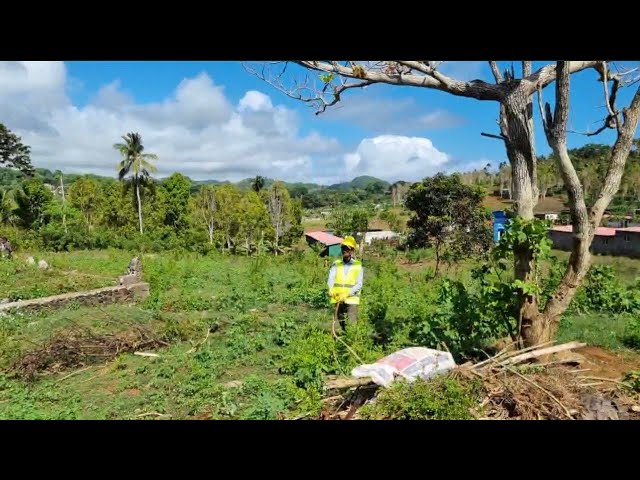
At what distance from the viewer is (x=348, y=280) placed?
18.9 ft

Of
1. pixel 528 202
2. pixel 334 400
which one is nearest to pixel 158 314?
pixel 334 400

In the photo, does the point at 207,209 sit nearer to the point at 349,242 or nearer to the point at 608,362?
the point at 349,242

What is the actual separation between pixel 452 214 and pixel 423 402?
633 inches

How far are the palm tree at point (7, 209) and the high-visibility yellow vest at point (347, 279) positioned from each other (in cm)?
3087

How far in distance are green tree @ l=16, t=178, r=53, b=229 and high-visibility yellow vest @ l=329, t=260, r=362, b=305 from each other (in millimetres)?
29002

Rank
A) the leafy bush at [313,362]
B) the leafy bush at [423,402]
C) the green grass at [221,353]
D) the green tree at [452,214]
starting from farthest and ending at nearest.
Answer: the green tree at [452,214], the leafy bush at [313,362], the green grass at [221,353], the leafy bush at [423,402]

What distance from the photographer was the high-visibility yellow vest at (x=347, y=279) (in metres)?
5.73

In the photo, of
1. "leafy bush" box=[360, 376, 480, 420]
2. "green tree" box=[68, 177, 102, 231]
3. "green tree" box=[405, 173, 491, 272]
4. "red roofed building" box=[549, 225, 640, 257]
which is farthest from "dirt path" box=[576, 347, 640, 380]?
"green tree" box=[68, 177, 102, 231]

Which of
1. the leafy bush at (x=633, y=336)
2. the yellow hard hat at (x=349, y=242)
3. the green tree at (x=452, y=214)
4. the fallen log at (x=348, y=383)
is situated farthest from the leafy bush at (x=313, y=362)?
the green tree at (x=452, y=214)

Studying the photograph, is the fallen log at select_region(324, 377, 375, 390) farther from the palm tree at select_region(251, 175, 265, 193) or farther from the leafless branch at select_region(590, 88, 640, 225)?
the palm tree at select_region(251, 175, 265, 193)

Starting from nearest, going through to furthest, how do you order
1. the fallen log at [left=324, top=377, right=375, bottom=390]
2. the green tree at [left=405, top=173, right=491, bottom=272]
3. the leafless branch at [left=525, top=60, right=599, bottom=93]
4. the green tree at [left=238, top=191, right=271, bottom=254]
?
the fallen log at [left=324, top=377, right=375, bottom=390]
the leafless branch at [left=525, top=60, right=599, bottom=93]
the green tree at [left=405, top=173, right=491, bottom=272]
the green tree at [left=238, top=191, right=271, bottom=254]

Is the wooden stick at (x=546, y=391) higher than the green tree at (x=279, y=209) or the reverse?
the reverse

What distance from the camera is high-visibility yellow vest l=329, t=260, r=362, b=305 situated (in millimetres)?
5727

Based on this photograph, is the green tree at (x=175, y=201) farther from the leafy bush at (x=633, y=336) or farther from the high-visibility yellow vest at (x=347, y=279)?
the leafy bush at (x=633, y=336)
